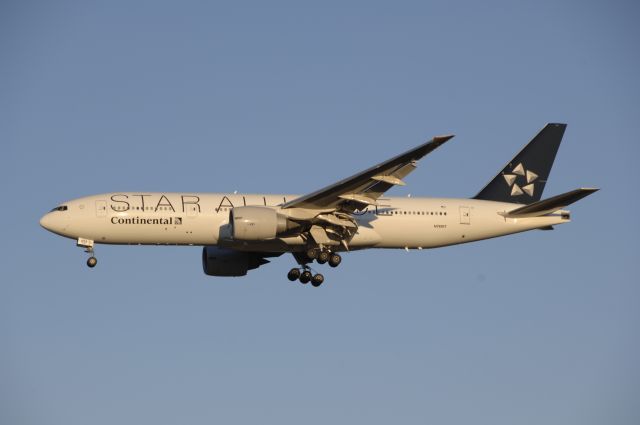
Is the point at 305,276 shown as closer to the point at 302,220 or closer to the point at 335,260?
the point at 335,260

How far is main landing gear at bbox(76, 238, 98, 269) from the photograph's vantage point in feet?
170

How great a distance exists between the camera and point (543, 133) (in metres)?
60.0

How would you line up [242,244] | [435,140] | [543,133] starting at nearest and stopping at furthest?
[435,140], [242,244], [543,133]

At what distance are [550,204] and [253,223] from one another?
14.4 m

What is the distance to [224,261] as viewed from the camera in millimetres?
56812

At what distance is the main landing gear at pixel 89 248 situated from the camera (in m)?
51.8

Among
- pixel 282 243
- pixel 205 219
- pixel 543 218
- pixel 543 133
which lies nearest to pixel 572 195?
pixel 543 218

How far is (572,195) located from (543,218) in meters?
3.76

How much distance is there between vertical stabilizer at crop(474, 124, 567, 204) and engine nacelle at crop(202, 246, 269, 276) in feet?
39.5

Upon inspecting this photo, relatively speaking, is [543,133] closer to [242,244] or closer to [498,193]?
[498,193]

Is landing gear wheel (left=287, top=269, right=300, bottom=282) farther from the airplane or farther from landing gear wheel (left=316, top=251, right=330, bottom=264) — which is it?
landing gear wheel (left=316, top=251, right=330, bottom=264)

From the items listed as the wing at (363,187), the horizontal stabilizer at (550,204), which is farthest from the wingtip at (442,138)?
the horizontal stabilizer at (550,204)

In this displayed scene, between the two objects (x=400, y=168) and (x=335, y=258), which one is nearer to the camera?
(x=400, y=168)

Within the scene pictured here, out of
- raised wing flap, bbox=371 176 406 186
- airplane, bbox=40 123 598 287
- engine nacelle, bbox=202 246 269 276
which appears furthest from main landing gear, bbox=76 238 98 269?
raised wing flap, bbox=371 176 406 186
